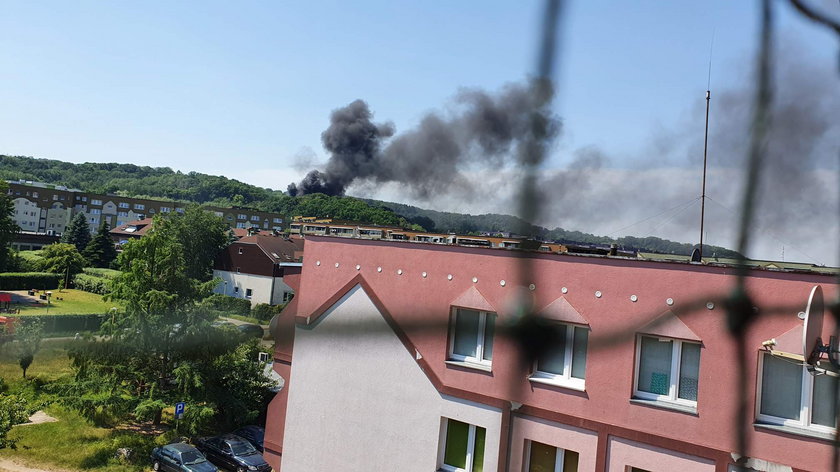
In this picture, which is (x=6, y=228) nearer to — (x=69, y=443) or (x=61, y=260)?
(x=61, y=260)

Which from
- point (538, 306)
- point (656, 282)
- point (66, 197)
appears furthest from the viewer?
point (656, 282)

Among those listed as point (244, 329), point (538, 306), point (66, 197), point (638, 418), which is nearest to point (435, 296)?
point (638, 418)

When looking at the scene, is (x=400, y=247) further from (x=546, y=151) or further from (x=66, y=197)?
(x=546, y=151)

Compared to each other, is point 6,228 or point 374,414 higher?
point 6,228

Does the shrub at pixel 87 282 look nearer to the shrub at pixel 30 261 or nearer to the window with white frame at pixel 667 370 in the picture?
the shrub at pixel 30 261

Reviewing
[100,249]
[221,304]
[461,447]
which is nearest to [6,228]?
[221,304]

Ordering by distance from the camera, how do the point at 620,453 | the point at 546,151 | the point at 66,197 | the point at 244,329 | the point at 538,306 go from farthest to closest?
the point at 620,453
the point at 66,197
the point at 244,329
the point at 538,306
the point at 546,151

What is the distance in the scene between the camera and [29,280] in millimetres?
933

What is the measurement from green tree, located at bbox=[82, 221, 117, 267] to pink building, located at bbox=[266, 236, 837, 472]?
64 cm

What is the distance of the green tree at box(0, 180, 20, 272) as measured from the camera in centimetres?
84

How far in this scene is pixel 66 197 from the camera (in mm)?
1264

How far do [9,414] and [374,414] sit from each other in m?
5.46

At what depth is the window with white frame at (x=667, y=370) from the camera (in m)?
2.57

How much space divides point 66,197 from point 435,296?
150 cm
